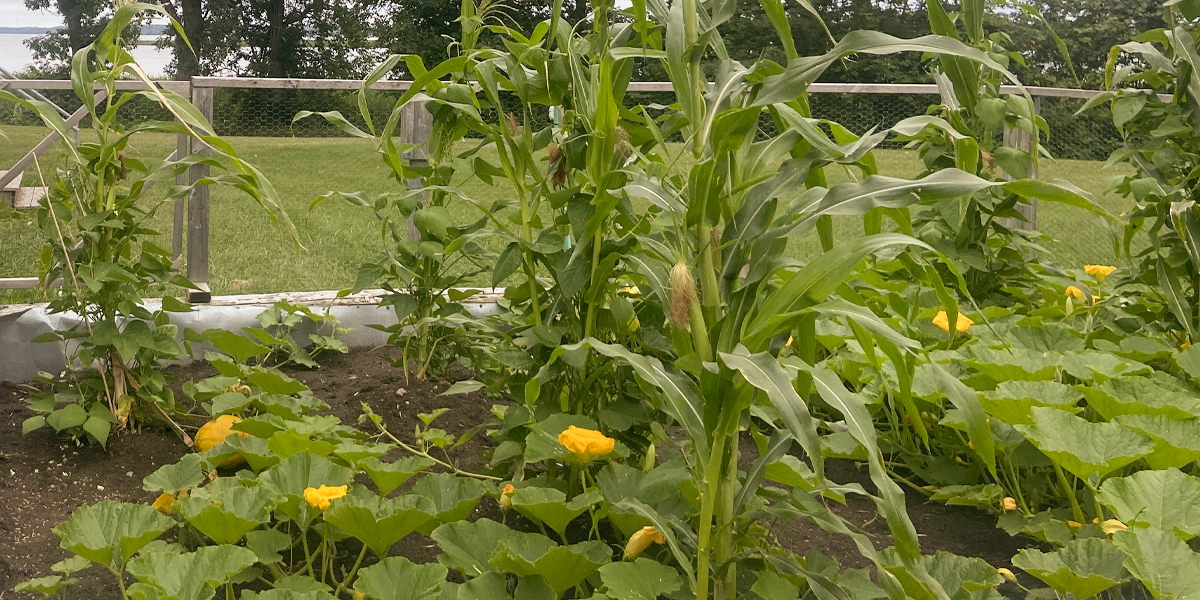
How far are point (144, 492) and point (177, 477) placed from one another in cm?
44

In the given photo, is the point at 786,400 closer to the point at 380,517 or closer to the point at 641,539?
the point at 641,539

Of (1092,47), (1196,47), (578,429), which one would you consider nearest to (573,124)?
(578,429)

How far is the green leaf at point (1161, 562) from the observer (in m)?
1.23

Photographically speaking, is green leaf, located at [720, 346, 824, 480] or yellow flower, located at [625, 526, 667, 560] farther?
yellow flower, located at [625, 526, 667, 560]

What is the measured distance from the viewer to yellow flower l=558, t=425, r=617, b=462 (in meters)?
1.46

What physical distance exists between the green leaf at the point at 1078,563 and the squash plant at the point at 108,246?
1.59 meters

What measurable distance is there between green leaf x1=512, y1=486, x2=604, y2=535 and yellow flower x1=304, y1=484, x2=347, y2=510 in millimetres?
293

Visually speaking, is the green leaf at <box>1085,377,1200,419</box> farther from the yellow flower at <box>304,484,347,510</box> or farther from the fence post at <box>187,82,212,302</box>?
the fence post at <box>187,82,212,302</box>

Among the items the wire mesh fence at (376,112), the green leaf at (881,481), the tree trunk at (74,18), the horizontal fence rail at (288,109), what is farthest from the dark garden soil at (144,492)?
the tree trunk at (74,18)

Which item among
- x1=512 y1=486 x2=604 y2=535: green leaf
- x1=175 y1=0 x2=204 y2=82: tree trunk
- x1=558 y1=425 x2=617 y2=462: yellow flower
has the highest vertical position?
x1=175 y1=0 x2=204 y2=82: tree trunk

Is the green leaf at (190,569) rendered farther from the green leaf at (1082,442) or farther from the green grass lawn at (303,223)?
the green grass lawn at (303,223)

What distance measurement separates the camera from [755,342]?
3.99 feet

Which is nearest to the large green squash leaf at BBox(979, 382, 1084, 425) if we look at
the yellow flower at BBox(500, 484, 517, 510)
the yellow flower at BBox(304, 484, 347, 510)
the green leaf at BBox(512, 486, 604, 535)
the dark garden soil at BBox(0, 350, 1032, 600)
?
the dark garden soil at BBox(0, 350, 1032, 600)

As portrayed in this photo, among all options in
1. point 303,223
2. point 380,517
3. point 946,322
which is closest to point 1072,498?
point 946,322
